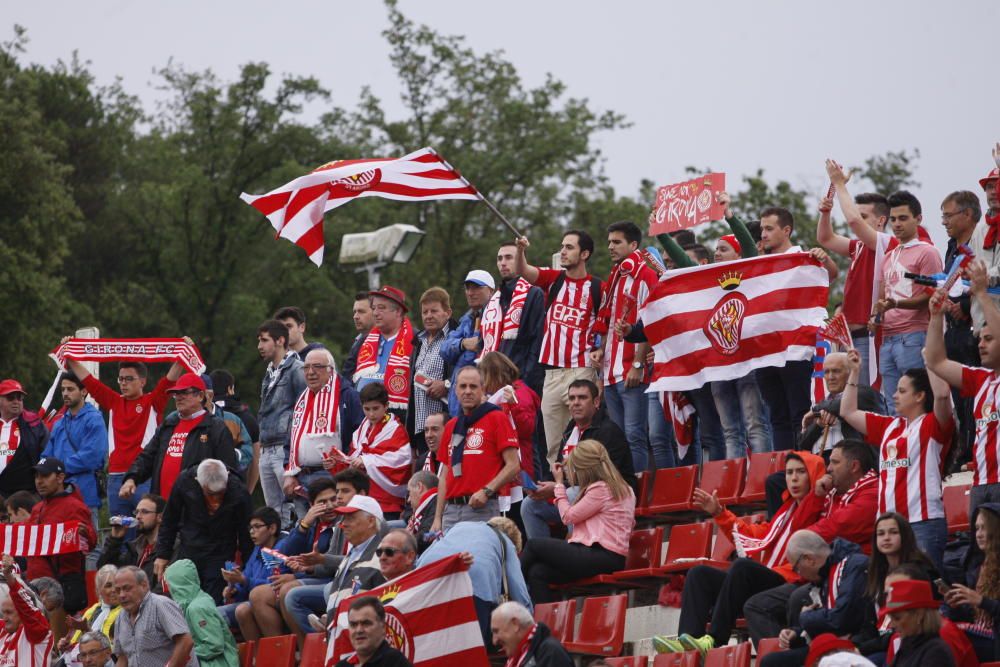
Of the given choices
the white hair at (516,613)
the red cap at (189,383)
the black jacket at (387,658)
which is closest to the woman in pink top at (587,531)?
the white hair at (516,613)

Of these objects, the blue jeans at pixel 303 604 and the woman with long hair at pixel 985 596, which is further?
the blue jeans at pixel 303 604

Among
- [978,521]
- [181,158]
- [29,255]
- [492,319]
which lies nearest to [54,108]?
[181,158]

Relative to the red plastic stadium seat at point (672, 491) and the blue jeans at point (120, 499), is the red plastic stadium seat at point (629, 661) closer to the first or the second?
the red plastic stadium seat at point (672, 491)

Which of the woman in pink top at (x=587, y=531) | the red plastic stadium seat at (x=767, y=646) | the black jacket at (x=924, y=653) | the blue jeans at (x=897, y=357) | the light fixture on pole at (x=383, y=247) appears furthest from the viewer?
the light fixture on pole at (x=383, y=247)

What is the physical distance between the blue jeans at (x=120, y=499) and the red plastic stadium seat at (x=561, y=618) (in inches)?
204

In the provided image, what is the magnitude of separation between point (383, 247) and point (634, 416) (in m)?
6.39

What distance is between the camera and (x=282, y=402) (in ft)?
46.8

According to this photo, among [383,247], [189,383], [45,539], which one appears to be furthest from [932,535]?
[383,247]

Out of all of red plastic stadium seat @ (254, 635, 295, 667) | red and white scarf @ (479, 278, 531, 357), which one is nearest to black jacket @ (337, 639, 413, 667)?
red plastic stadium seat @ (254, 635, 295, 667)

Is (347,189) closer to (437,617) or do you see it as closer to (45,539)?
(45,539)

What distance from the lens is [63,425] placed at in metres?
15.5

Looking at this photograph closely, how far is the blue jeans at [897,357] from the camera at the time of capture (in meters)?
11.0

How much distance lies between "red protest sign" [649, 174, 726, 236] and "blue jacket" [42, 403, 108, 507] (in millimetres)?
5727

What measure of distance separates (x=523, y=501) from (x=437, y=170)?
14.1 ft
